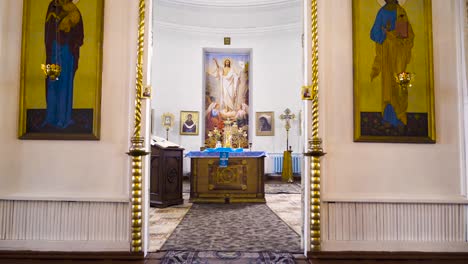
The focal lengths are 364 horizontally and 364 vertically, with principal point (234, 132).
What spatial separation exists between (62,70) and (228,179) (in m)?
4.72

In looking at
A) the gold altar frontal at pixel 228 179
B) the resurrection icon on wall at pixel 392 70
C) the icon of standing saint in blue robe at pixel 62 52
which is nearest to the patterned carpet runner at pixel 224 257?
the resurrection icon on wall at pixel 392 70

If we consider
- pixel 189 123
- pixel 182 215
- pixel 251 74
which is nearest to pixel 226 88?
pixel 251 74

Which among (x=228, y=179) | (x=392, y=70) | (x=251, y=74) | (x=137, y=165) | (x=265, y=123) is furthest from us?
(x=251, y=74)

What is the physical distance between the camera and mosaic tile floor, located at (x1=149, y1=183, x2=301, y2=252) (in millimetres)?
5270

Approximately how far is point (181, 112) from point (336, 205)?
1050cm

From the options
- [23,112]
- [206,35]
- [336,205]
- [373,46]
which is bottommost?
[336,205]

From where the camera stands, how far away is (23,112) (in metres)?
4.34

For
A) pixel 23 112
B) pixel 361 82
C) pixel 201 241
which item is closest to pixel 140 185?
pixel 201 241

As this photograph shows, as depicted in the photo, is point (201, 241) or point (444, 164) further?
point (201, 241)

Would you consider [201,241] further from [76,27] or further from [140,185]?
[76,27]

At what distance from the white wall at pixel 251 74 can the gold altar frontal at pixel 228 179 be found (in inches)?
235

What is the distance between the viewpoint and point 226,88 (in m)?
14.7

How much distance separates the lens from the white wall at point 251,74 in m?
14.2

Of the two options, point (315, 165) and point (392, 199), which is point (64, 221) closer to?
point (315, 165)
